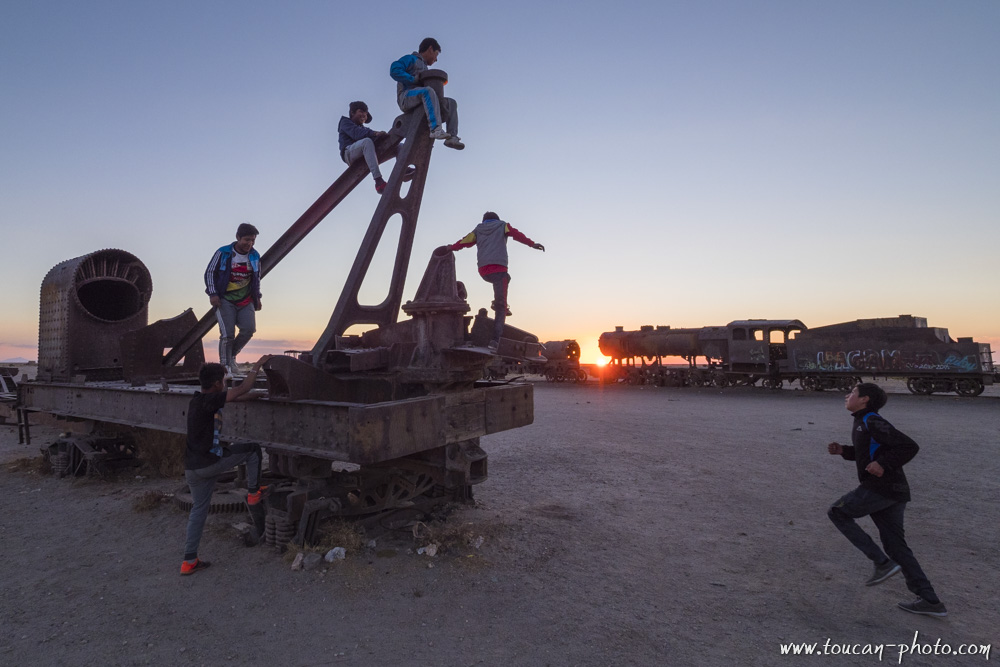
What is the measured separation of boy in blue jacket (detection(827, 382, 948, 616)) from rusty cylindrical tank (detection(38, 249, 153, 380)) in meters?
8.57

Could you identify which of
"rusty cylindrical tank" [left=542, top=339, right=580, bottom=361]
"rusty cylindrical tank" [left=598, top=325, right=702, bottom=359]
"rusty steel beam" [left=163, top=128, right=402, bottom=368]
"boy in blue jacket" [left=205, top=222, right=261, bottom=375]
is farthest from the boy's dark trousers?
"rusty cylindrical tank" [left=542, top=339, right=580, bottom=361]

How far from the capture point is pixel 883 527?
3500 millimetres

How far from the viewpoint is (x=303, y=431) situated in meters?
3.98

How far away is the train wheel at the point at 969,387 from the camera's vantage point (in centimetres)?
1788

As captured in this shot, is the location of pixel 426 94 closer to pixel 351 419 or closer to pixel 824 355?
pixel 351 419

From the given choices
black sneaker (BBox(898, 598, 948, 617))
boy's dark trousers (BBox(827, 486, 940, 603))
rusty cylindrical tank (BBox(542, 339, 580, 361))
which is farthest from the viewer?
rusty cylindrical tank (BBox(542, 339, 580, 361))

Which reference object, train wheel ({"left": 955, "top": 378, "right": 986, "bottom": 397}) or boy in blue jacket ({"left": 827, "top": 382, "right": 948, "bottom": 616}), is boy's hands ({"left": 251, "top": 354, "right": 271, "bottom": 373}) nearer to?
boy in blue jacket ({"left": 827, "top": 382, "right": 948, "bottom": 616})

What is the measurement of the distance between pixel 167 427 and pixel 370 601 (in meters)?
3.04

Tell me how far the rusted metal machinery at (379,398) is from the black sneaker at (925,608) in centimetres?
300

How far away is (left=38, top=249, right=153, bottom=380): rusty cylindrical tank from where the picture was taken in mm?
7387

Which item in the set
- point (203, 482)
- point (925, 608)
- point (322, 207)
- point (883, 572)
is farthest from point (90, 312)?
point (925, 608)

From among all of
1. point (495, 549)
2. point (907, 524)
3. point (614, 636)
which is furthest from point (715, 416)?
point (614, 636)

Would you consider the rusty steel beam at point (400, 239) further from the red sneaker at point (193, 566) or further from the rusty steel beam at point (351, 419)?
the red sneaker at point (193, 566)

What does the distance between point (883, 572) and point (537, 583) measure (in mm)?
2259
